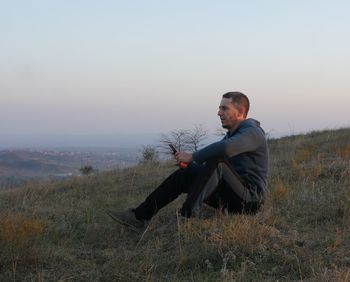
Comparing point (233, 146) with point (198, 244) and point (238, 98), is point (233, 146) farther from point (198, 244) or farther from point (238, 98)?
point (198, 244)

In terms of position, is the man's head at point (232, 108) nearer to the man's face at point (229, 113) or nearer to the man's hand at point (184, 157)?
the man's face at point (229, 113)

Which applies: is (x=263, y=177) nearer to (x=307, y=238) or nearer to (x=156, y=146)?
(x=307, y=238)

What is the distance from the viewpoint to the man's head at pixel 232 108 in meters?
5.46

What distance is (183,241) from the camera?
4.89 metres

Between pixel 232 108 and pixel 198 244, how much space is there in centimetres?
150

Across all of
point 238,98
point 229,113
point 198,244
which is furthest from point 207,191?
point 238,98

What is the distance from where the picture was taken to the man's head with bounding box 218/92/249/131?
5.46 m

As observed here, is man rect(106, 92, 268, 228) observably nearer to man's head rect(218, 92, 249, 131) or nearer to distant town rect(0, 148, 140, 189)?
man's head rect(218, 92, 249, 131)

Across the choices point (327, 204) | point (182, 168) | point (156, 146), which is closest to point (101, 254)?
point (182, 168)

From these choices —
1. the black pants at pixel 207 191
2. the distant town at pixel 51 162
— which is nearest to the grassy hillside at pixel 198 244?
the black pants at pixel 207 191

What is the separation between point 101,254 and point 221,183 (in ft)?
4.40

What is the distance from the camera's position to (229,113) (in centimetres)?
546

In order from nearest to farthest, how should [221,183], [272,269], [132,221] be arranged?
[272,269] → [221,183] → [132,221]

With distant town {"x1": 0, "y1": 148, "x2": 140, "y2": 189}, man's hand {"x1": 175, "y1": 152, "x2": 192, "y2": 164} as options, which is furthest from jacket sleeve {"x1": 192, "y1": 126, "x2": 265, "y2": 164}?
distant town {"x1": 0, "y1": 148, "x2": 140, "y2": 189}
